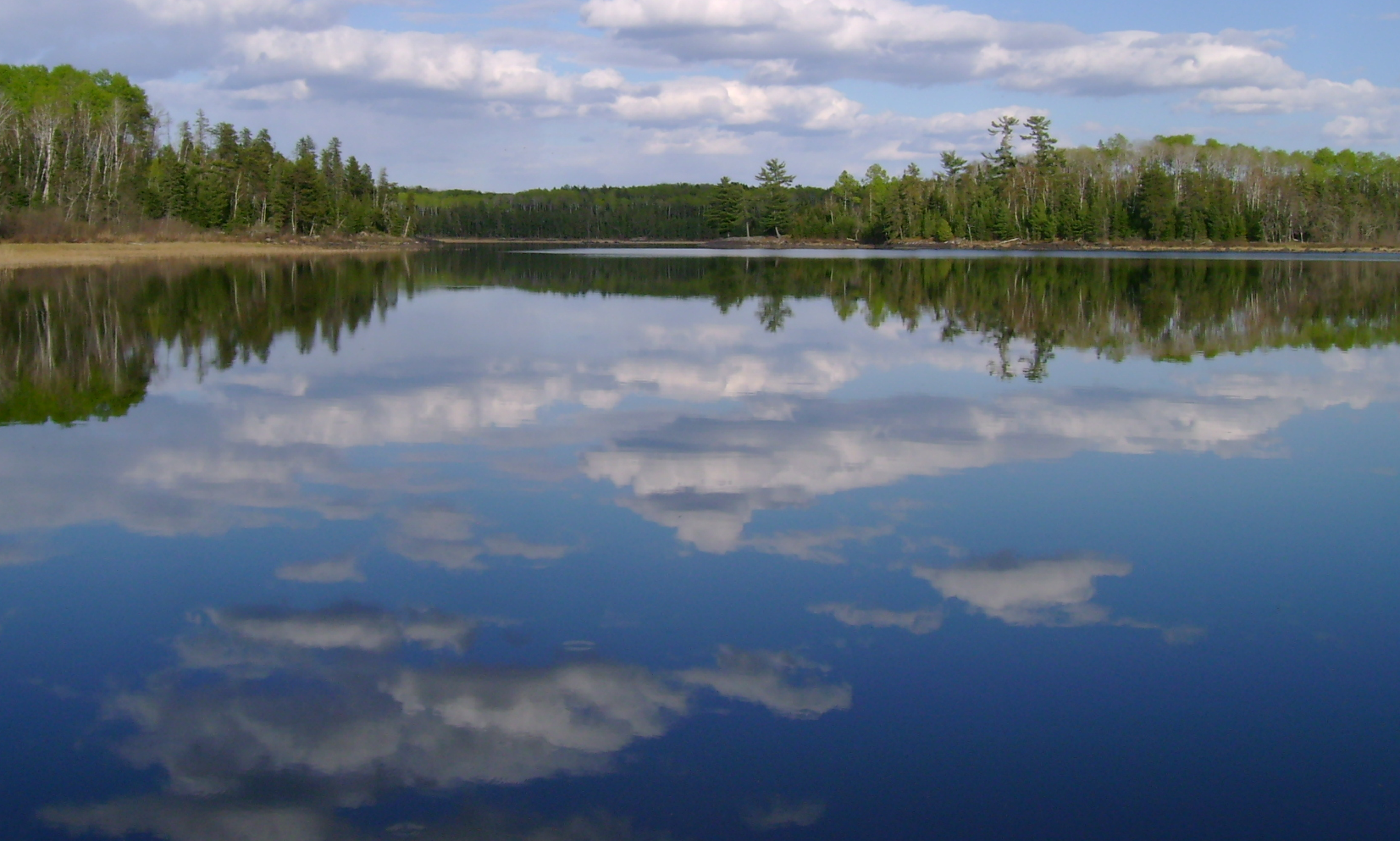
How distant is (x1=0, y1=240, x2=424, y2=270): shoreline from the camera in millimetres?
42656

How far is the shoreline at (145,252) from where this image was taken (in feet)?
140

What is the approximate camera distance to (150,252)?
54000mm

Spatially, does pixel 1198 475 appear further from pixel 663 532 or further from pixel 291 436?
pixel 291 436

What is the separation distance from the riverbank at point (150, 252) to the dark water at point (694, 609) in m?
33.7

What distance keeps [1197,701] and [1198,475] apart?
4.66 meters

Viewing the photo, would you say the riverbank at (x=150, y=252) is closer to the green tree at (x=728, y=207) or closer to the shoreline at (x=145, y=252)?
the shoreline at (x=145, y=252)

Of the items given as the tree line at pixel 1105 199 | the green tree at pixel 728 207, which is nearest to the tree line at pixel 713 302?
the tree line at pixel 1105 199

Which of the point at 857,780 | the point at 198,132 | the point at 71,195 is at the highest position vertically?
the point at 198,132

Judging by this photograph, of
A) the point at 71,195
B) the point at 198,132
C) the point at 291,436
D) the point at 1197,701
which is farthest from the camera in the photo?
the point at 198,132

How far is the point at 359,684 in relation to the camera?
499 cm

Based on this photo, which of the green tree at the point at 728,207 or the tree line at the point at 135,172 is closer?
the tree line at the point at 135,172

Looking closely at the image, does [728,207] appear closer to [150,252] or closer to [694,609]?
[150,252]

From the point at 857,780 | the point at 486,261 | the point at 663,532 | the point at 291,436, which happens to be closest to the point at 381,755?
the point at 857,780

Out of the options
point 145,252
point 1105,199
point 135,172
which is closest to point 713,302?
point 145,252
